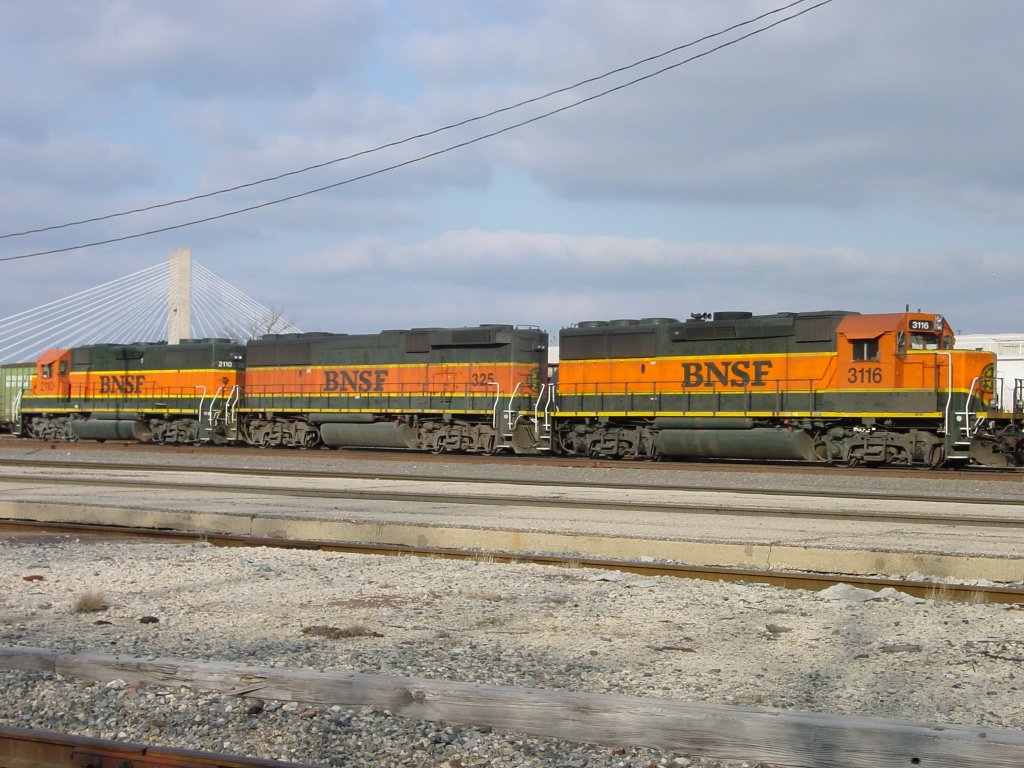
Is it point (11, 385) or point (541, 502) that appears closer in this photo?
point (541, 502)

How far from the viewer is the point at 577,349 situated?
91.5ft

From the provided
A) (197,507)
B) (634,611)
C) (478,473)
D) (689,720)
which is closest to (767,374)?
(478,473)

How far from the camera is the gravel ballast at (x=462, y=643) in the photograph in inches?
201

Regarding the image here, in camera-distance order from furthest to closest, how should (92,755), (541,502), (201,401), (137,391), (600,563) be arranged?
1. (137,391)
2. (201,401)
3. (541,502)
4. (600,563)
5. (92,755)

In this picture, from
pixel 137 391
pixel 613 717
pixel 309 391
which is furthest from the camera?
pixel 137 391

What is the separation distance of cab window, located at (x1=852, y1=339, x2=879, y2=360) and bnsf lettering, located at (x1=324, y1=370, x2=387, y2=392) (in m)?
13.9

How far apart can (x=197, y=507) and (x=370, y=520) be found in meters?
3.29

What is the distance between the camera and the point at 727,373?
2506cm

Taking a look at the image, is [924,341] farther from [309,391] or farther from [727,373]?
[309,391]

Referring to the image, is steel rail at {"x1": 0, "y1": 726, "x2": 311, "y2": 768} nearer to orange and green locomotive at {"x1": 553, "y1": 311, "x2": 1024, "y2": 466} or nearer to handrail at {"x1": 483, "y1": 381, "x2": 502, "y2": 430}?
orange and green locomotive at {"x1": 553, "y1": 311, "x2": 1024, "y2": 466}

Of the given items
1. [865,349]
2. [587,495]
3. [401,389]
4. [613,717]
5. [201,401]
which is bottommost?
[587,495]

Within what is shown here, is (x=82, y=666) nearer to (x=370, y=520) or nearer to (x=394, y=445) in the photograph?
(x=370, y=520)

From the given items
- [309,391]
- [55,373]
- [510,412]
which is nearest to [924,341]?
[510,412]

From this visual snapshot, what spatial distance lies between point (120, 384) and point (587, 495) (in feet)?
79.2
